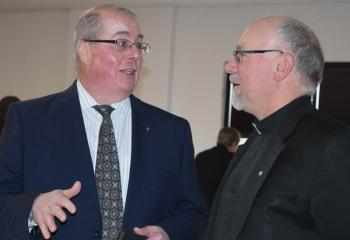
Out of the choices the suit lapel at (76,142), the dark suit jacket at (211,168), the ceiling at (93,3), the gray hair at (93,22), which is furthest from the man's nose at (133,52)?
the ceiling at (93,3)

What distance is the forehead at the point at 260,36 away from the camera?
1875 millimetres

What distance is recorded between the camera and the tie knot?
82.7 inches

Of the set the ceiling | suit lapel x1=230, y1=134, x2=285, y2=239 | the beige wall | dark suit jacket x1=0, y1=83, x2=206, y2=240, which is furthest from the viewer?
the beige wall

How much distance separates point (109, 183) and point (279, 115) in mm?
651

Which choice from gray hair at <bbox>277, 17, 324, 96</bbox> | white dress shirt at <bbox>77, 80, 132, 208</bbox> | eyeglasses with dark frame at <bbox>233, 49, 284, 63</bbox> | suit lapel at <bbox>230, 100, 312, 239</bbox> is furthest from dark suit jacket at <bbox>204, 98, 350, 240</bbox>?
white dress shirt at <bbox>77, 80, 132, 208</bbox>

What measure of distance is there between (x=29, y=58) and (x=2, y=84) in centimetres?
59

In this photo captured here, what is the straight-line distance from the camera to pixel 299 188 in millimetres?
1565

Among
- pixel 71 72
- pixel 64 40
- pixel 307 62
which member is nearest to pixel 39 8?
pixel 64 40

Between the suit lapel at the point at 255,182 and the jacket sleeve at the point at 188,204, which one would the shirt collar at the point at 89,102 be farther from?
the suit lapel at the point at 255,182

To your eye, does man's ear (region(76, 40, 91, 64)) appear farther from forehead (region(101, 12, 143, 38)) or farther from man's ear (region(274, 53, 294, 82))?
man's ear (region(274, 53, 294, 82))

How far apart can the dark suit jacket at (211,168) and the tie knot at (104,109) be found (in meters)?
2.62

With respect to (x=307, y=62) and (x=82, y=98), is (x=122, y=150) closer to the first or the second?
(x=82, y=98)

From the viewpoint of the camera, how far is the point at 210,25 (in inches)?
283

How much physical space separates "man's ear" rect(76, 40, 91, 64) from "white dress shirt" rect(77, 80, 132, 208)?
0.10 m
